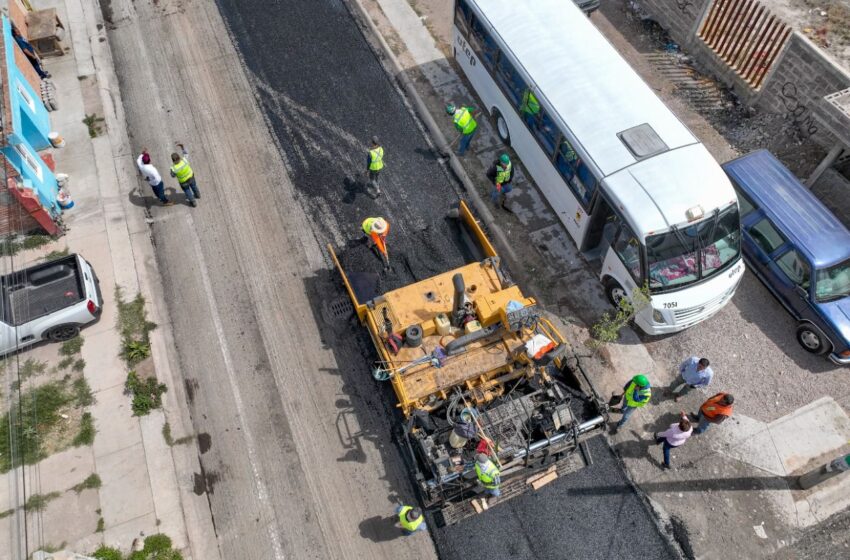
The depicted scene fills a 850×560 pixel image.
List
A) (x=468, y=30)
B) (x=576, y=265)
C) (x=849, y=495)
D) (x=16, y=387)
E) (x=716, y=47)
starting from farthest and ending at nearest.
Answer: (x=716, y=47) < (x=468, y=30) < (x=576, y=265) < (x=16, y=387) < (x=849, y=495)

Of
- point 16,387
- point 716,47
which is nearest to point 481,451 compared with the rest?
point 16,387

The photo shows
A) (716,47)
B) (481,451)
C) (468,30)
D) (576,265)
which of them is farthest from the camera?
(716,47)

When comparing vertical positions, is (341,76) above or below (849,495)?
above

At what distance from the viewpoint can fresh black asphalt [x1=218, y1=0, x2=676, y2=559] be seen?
9.69 metres

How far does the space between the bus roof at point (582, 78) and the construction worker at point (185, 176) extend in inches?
318

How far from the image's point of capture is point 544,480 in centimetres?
991

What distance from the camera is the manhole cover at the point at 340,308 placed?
12312 millimetres

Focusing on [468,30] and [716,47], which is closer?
[468,30]

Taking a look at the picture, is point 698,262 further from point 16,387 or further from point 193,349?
point 16,387

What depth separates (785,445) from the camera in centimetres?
1069

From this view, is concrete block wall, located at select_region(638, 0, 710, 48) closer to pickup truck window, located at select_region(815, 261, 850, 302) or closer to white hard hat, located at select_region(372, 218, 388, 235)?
pickup truck window, located at select_region(815, 261, 850, 302)

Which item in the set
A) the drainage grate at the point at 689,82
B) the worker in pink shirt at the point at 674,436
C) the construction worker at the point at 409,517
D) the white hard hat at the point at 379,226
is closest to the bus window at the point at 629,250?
the worker in pink shirt at the point at 674,436

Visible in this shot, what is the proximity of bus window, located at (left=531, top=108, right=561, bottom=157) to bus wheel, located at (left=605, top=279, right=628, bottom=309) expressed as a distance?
10.5 ft

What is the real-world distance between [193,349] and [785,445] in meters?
12.2
